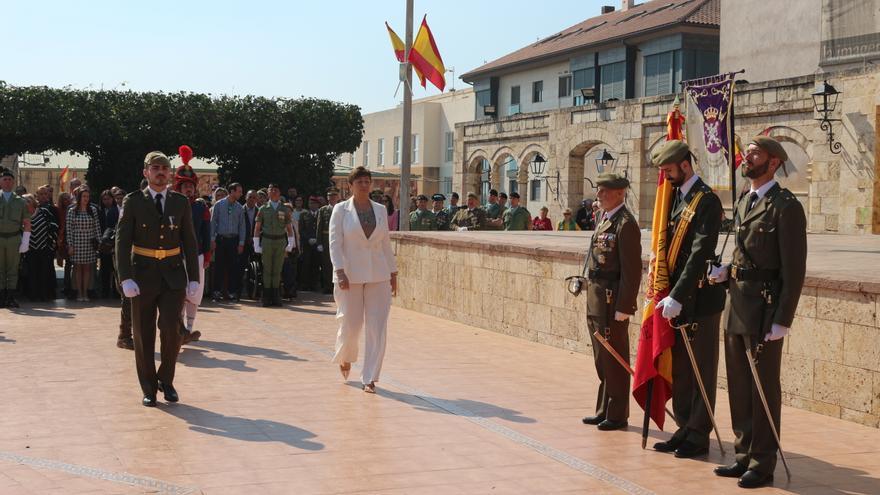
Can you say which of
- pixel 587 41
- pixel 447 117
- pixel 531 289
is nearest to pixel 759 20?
pixel 587 41

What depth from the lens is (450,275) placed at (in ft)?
50.0

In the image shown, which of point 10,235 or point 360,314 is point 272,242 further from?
point 360,314

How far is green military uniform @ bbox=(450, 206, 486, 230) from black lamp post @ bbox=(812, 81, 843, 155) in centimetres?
806

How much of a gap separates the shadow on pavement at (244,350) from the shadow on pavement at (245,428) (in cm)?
294

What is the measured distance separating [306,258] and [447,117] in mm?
45238


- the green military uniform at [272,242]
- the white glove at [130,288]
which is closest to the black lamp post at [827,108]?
the green military uniform at [272,242]

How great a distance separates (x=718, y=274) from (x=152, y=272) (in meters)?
4.44

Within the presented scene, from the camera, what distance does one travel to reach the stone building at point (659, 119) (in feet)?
76.3

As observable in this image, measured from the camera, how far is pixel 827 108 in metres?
23.5

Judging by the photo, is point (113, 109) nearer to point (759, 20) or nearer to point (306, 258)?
point (306, 258)

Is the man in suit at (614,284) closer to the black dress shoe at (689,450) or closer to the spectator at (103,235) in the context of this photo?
the black dress shoe at (689,450)

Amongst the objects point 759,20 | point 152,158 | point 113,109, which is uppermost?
point 759,20

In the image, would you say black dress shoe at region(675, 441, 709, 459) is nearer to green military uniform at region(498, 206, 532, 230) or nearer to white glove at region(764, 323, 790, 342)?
white glove at region(764, 323, 790, 342)

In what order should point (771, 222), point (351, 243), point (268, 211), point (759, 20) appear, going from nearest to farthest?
point (771, 222), point (351, 243), point (268, 211), point (759, 20)
